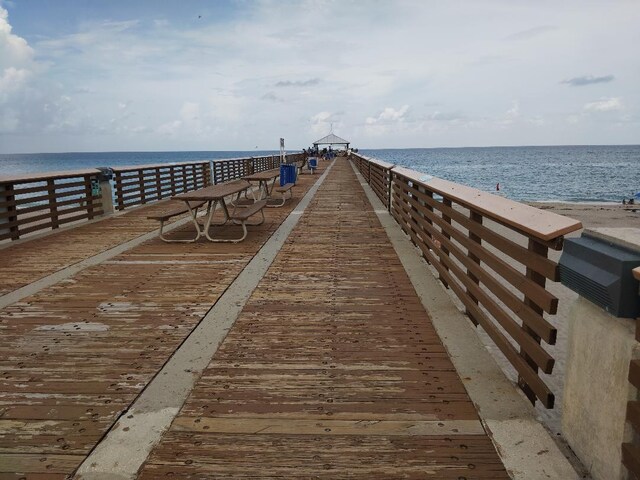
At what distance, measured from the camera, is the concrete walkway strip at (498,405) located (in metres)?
2.50

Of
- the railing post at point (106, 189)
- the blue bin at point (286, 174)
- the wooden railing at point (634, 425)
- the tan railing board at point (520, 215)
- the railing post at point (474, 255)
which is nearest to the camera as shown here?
the wooden railing at point (634, 425)

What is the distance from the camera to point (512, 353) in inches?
134

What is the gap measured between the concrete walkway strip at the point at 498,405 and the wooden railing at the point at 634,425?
445 mm

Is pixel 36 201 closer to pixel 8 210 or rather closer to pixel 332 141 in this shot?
pixel 8 210

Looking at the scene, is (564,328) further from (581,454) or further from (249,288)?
(581,454)

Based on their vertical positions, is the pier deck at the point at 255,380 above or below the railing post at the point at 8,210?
below

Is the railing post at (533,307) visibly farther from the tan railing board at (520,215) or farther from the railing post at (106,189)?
the railing post at (106,189)

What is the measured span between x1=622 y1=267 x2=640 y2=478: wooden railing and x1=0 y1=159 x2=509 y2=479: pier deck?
24.7 inches

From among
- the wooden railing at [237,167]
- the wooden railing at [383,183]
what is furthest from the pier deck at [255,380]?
the wooden railing at [237,167]

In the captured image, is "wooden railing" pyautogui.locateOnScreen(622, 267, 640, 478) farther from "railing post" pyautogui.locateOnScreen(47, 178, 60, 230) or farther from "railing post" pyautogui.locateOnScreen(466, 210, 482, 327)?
"railing post" pyautogui.locateOnScreen(47, 178, 60, 230)

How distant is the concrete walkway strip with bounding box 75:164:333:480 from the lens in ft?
8.36


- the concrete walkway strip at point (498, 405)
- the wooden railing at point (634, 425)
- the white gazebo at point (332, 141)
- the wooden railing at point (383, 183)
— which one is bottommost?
the concrete walkway strip at point (498, 405)

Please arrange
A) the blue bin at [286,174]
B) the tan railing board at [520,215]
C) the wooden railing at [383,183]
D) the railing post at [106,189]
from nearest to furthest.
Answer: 1. the tan railing board at [520,215]
2. the railing post at [106,189]
3. the wooden railing at [383,183]
4. the blue bin at [286,174]

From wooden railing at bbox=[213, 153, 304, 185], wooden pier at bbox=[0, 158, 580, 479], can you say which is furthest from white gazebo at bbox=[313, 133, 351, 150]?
wooden pier at bbox=[0, 158, 580, 479]
